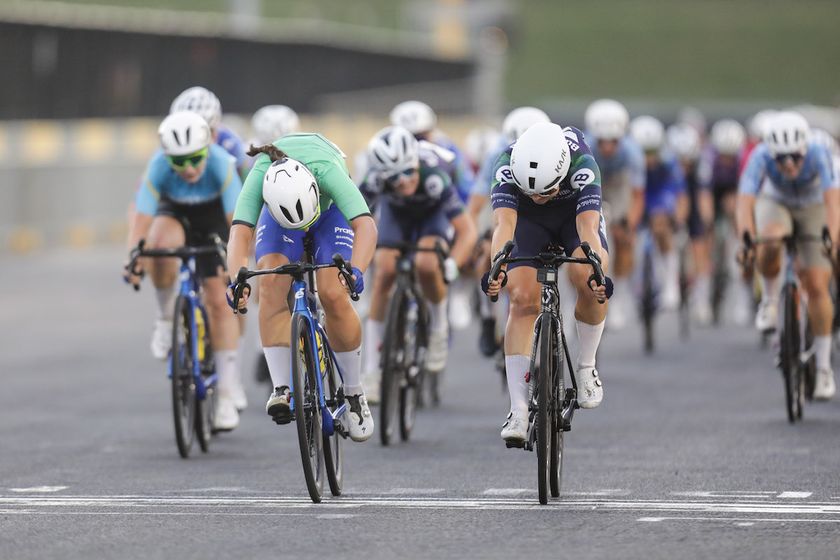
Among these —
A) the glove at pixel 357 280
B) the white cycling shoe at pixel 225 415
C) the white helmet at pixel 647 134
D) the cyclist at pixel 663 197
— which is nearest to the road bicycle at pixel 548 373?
the glove at pixel 357 280

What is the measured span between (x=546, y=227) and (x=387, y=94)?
122 feet

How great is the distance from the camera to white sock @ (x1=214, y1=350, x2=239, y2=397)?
38.2 ft

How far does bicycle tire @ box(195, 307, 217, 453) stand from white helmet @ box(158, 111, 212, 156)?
954 millimetres

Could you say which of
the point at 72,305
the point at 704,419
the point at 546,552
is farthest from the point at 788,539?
the point at 72,305

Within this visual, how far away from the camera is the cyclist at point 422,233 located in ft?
41.2

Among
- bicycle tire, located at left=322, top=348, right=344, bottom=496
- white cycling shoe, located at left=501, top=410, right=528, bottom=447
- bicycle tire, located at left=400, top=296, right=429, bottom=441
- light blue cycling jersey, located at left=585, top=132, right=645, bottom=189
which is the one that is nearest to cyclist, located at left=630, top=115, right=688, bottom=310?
light blue cycling jersey, located at left=585, top=132, right=645, bottom=189

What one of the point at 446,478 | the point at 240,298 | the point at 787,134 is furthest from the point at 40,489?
the point at 787,134

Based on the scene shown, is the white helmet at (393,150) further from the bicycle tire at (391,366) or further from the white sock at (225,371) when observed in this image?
the white sock at (225,371)

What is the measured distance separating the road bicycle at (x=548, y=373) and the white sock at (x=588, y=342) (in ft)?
1.12

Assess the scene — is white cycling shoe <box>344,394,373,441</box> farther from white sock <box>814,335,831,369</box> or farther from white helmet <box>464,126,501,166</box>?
white helmet <box>464,126,501,166</box>

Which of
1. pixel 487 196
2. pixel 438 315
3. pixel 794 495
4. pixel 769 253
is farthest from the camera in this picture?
pixel 487 196

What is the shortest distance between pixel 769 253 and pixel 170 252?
4076 millimetres

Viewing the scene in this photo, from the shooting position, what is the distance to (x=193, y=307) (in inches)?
442

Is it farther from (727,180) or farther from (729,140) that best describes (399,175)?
(727,180)
